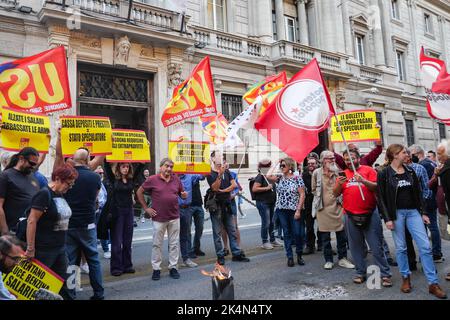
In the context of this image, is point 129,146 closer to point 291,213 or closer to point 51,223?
point 51,223

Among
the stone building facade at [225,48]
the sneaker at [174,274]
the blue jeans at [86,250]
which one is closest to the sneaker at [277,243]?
the sneaker at [174,274]

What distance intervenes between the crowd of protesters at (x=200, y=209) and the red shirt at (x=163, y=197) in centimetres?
1

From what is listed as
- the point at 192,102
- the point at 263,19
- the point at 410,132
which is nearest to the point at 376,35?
the point at 410,132

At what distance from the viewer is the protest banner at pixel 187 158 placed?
20.9 feet

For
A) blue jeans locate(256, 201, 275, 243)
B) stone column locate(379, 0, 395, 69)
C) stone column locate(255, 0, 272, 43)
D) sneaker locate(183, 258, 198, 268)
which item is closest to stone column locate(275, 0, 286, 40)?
stone column locate(255, 0, 272, 43)

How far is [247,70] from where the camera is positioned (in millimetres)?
15766

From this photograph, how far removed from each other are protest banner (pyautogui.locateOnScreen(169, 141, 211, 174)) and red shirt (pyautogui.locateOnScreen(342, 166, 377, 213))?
2.51m

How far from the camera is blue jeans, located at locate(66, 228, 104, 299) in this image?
4.12 metres

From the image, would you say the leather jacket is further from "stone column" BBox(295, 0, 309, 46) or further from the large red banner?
"stone column" BBox(295, 0, 309, 46)

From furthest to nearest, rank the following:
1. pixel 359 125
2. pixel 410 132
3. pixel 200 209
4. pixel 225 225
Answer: pixel 410 132, pixel 359 125, pixel 200 209, pixel 225 225

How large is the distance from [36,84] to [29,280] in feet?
11.2

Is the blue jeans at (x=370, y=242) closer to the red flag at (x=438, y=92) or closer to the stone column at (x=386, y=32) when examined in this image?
the red flag at (x=438, y=92)

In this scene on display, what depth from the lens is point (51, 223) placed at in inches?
137
